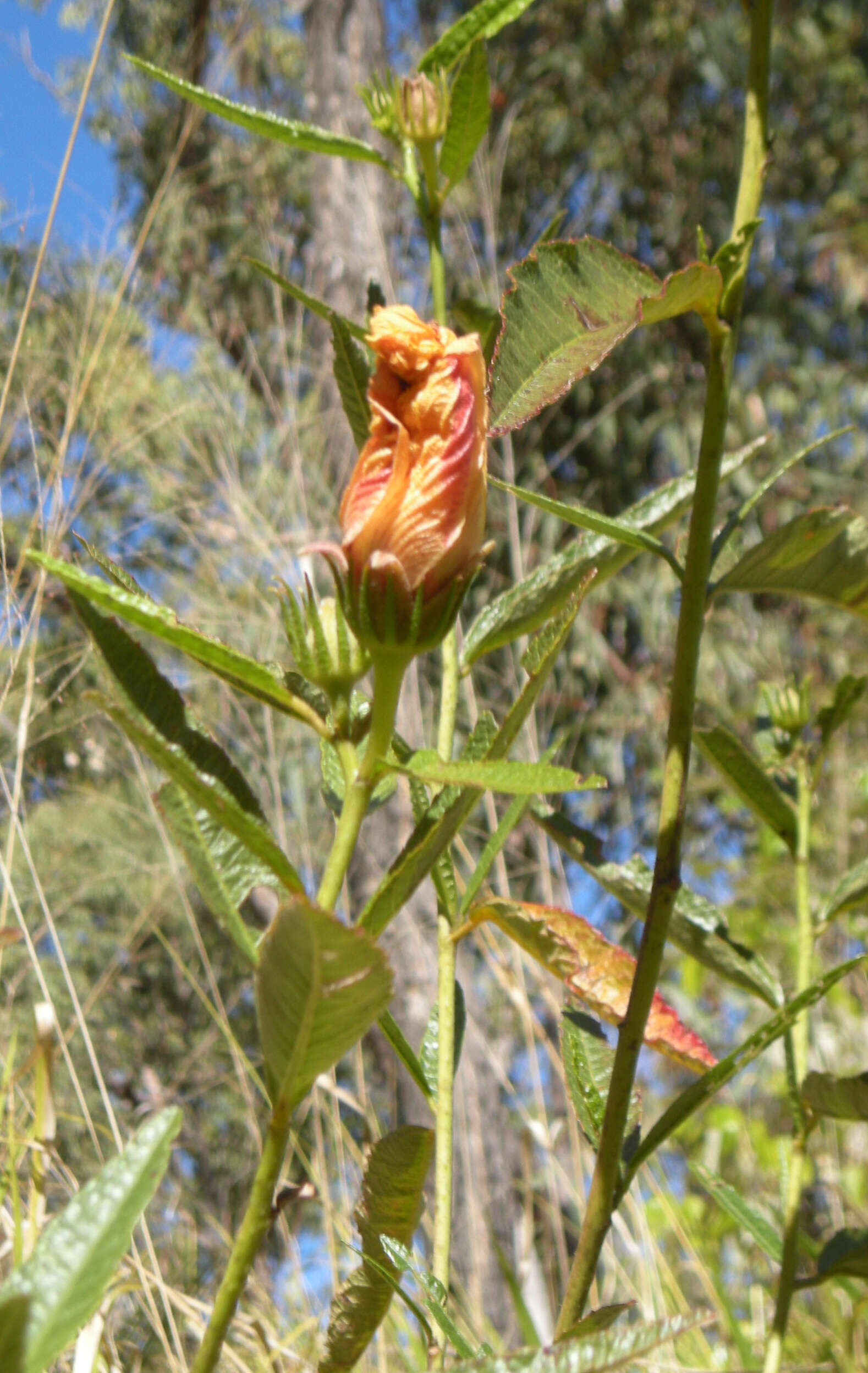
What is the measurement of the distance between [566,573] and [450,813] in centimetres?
13

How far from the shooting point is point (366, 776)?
0.24m

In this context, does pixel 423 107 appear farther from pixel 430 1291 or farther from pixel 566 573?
pixel 430 1291

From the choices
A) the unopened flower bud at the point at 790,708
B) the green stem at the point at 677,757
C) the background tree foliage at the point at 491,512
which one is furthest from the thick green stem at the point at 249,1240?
the background tree foliage at the point at 491,512

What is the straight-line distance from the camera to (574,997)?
0.37 meters

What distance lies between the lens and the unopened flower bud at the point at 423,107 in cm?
40

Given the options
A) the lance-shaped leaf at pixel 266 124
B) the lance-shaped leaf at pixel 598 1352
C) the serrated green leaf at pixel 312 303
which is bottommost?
the lance-shaped leaf at pixel 598 1352

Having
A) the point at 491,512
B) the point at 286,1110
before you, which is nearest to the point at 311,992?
the point at 286,1110

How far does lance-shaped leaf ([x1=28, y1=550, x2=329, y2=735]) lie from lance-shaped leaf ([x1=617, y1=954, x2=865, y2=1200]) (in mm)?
130

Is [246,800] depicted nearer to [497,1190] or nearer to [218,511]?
[218,511]

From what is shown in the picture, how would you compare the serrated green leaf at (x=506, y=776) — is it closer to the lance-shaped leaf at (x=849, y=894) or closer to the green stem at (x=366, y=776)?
the green stem at (x=366, y=776)

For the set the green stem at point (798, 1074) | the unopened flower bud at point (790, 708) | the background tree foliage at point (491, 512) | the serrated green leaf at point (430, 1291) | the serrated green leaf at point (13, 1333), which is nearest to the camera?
the serrated green leaf at point (13, 1333)

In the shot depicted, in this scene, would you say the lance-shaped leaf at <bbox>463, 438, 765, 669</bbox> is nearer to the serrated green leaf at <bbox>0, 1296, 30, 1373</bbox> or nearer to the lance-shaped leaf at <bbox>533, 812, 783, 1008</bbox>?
the lance-shaped leaf at <bbox>533, 812, 783, 1008</bbox>

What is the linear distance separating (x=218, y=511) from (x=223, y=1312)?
4.98 ft

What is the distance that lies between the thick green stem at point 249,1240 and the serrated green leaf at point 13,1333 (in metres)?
0.04
